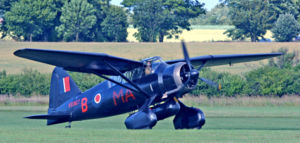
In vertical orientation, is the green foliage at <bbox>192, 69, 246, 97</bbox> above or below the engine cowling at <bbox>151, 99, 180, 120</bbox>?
below

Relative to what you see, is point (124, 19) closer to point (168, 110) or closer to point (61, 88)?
point (61, 88)

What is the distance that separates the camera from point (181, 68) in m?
20.7

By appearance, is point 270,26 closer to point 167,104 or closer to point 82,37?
point 82,37

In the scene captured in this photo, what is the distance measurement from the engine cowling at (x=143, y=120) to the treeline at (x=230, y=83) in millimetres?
19980

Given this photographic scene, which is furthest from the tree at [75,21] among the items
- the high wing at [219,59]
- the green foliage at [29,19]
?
the high wing at [219,59]

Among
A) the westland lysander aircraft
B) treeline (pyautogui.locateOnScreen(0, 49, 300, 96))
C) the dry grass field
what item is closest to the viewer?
the westland lysander aircraft

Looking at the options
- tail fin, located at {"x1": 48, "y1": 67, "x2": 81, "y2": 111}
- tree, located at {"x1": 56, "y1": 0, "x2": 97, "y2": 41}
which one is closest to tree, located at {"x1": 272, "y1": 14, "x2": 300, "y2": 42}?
tree, located at {"x1": 56, "y1": 0, "x2": 97, "y2": 41}

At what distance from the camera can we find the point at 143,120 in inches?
805

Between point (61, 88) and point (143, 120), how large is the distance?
211 inches

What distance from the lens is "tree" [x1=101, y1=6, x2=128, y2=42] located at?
8188cm

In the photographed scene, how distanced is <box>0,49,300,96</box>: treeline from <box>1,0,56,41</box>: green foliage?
3408 cm

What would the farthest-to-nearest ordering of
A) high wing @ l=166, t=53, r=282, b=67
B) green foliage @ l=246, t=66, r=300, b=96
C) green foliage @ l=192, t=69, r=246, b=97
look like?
green foliage @ l=246, t=66, r=300, b=96
green foliage @ l=192, t=69, r=246, b=97
high wing @ l=166, t=53, r=282, b=67

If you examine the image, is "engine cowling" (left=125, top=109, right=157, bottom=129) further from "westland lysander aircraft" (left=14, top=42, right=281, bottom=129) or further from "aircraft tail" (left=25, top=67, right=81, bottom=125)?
"aircraft tail" (left=25, top=67, right=81, bottom=125)

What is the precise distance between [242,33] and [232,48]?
46.8 feet
